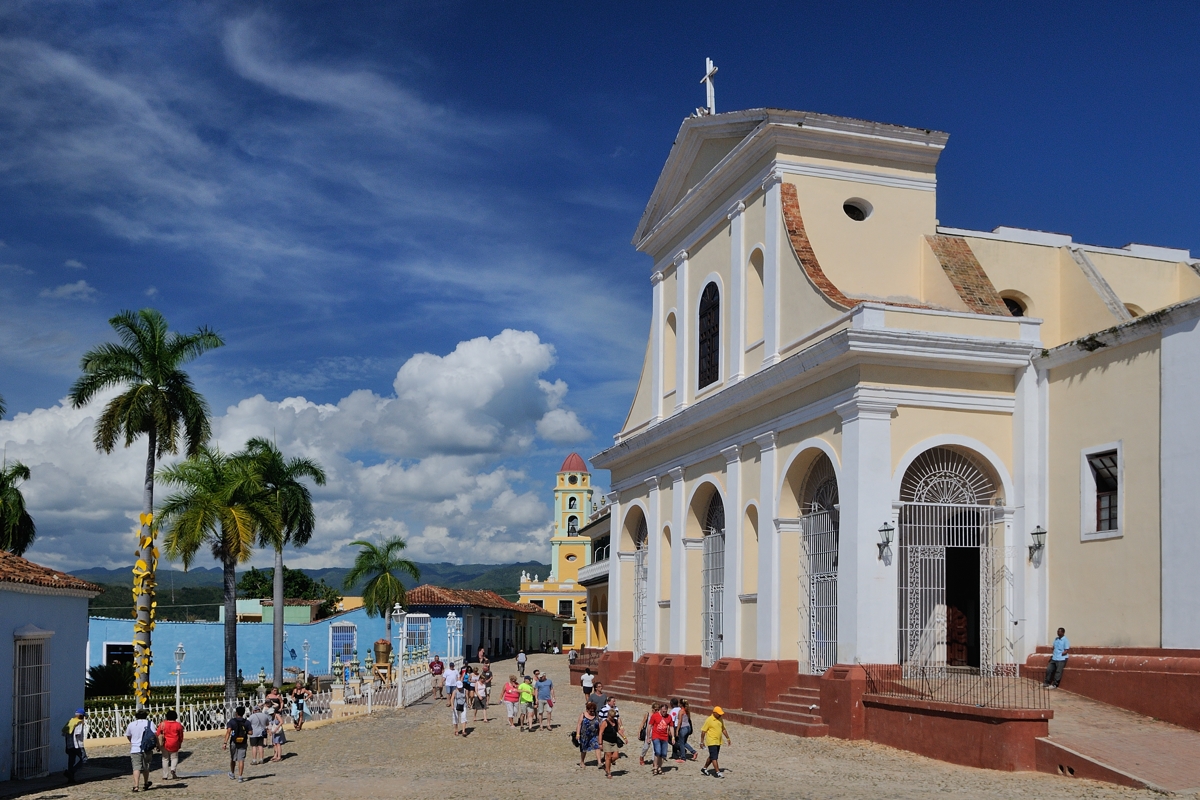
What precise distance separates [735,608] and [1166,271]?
11.3 meters

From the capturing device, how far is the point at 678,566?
95.0 ft

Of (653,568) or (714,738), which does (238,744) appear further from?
(653,568)

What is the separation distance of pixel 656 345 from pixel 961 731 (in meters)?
16.9

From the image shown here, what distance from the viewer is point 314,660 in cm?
5744

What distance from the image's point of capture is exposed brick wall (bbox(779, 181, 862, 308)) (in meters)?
22.8

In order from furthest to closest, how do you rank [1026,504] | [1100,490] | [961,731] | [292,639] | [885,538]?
[292,639]
[1026,504]
[885,538]
[1100,490]
[961,731]

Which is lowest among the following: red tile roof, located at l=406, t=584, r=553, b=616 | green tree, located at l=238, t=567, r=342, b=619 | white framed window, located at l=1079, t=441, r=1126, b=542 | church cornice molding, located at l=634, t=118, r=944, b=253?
green tree, located at l=238, t=567, r=342, b=619

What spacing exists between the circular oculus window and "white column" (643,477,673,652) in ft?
29.5

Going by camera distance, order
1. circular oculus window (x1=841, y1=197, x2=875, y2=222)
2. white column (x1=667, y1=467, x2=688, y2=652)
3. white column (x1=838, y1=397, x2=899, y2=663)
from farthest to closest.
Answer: white column (x1=667, y1=467, x2=688, y2=652) → circular oculus window (x1=841, y1=197, x2=875, y2=222) → white column (x1=838, y1=397, x2=899, y2=663)

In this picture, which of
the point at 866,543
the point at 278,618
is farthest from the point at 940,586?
the point at 278,618

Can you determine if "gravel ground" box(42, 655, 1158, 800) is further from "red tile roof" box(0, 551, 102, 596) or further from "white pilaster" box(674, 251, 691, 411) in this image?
"white pilaster" box(674, 251, 691, 411)

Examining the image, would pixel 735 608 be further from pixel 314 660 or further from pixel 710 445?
pixel 314 660

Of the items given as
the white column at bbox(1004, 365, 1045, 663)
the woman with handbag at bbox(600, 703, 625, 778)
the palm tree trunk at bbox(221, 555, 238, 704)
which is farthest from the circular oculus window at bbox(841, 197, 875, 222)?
the palm tree trunk at bbox(221, 555, 238, 704)

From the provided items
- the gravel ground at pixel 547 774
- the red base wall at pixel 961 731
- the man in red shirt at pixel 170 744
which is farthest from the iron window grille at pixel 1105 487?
the man in red shirt at pixel 170 744
